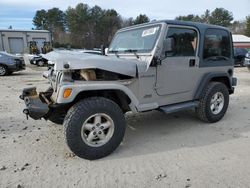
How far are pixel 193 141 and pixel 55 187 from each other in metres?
2.38

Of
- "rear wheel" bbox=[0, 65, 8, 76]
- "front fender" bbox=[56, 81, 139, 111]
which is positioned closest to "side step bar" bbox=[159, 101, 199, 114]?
"front fender" bbox=[56, 81, 139, 111]

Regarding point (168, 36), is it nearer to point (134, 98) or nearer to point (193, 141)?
point (134, 98)

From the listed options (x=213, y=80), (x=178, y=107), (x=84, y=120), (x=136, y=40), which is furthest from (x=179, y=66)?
(x=84, y=120)

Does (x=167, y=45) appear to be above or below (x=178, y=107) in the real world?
above

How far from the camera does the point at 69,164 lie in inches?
138

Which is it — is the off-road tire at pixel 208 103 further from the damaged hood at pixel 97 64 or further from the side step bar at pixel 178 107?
the damaged hood at pixel 97 64

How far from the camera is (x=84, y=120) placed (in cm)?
350

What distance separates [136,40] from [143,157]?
2142mm

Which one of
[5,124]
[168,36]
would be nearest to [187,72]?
[168,36]

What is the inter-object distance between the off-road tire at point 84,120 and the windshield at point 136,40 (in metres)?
1.26

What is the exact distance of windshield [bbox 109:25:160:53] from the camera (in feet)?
14.0

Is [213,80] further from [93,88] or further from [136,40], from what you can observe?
[93,88]

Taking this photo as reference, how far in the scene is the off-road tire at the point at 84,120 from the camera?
3449mm

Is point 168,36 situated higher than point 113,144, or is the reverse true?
point 168,36
